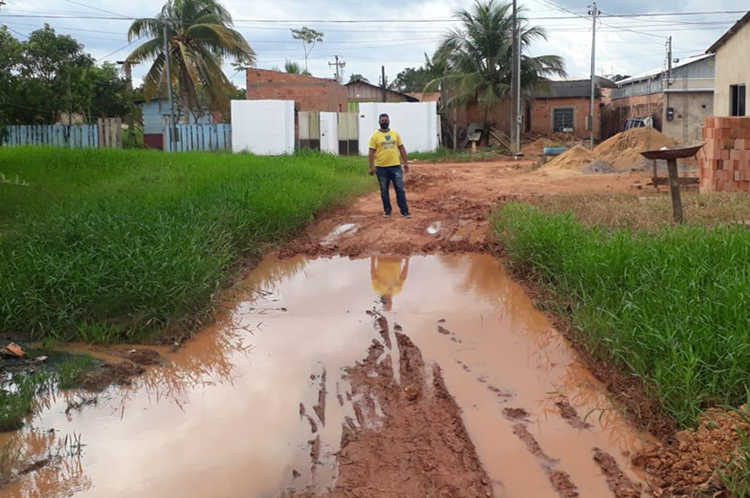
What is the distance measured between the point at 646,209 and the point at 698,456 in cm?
679

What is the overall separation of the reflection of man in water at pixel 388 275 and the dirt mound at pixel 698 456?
11.0 ft

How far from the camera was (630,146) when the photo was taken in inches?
825

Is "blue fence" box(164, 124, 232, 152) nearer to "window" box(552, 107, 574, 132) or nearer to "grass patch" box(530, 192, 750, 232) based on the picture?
"window" box(552, 107, 574, 132)

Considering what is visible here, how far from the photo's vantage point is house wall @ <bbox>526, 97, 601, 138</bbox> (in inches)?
1389

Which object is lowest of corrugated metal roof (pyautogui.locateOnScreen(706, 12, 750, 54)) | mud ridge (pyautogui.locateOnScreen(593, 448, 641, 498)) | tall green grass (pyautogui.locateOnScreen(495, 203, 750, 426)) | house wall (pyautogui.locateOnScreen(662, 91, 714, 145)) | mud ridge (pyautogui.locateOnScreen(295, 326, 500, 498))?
mud ridge (pyautogui.locateOnScreen(593, 448, 641, 498))

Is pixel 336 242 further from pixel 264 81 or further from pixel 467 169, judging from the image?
pixel 264 81

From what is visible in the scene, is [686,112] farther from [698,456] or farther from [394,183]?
[698,456]

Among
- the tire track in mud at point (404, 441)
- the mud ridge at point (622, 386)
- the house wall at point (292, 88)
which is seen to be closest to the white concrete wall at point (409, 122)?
the house wall at point (292, 88)

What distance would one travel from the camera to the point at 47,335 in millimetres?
5969

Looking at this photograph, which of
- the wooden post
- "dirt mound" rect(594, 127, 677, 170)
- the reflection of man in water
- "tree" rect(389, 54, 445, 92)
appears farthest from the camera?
"tree" rect(389, 54, 445, 92)

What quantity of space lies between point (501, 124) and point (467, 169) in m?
12.6

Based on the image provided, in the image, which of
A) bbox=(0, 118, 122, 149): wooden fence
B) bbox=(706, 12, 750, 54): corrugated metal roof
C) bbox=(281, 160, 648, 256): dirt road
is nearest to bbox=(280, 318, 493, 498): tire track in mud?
bbox=(281, 160, 648, 256): dirt road

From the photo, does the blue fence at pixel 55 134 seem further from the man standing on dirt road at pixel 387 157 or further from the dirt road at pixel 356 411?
the dirt road at pixel 356 411

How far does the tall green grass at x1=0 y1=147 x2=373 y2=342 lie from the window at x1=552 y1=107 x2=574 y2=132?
24.6 metres
